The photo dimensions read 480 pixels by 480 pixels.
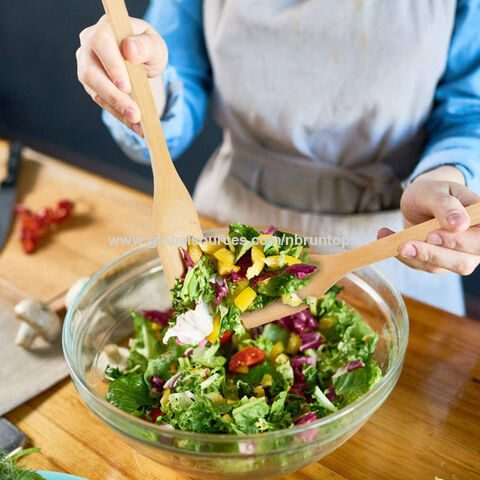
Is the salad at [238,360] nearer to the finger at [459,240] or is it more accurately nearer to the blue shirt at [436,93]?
the finger at [459,240]

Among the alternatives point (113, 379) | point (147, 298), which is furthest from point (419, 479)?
point (147, 298)

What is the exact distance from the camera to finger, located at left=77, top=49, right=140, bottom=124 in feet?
3.04

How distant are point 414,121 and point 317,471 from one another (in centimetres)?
107

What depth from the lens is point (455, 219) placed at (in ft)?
2.70

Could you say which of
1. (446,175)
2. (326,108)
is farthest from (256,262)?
(326,108)

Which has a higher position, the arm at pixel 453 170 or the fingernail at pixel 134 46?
the fingernail at pixel 134 46

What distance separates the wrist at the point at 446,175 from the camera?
4.00 feet

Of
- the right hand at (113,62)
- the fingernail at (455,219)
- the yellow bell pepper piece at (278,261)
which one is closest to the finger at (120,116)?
the right hand at (113,62)

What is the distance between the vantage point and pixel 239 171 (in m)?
1.80

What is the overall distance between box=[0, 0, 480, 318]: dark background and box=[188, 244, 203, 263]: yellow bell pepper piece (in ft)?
7.90

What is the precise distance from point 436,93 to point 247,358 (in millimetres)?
1031

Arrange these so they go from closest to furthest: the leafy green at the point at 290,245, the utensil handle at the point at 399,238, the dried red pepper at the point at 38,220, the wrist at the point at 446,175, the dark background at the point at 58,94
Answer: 1. the utensil handle at the point at 399,238
2. the leafy green at the point at 290,245
3. the wrist at the point at 446,175
4. the dried red pepper at the point at 38,220
5. the dark background at the point at 58,94

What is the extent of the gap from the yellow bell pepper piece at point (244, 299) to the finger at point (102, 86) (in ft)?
1.19

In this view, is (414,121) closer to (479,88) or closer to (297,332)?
(479,88)
